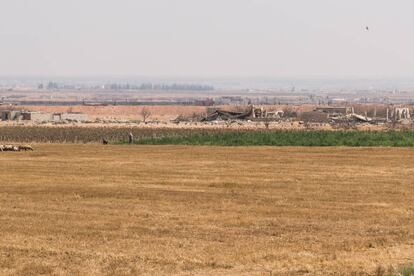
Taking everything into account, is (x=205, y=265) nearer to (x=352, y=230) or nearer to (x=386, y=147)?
(x=352, y=230)

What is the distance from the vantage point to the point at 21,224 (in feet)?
80.0

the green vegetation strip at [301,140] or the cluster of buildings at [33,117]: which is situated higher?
the green vegetation strip at [301,140]

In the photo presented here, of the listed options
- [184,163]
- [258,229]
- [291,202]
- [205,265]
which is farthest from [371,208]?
[184,163]

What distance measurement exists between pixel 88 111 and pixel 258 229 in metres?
163

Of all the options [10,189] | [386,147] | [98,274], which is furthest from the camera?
[386,147]

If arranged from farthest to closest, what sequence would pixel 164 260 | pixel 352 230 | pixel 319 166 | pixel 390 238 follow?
1. pixel 319 166
2. pixel 352 230
3. pixel 390 238
4. pixel 164 260

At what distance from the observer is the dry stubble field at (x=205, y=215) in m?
19.5

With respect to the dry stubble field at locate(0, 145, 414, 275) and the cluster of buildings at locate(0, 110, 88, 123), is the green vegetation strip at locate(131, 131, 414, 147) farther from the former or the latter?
the cluster of buildings at locate(0, 110, 88, 123)

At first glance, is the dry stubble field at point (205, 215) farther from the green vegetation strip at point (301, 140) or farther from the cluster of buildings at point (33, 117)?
the cluster of buildings at point (33, 117)

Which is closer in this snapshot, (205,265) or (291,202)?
(205,265)

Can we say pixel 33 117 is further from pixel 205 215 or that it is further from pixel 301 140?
pixel 205 215

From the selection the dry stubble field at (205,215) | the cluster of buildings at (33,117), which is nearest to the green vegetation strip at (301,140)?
the dry stubble field at (205,215)

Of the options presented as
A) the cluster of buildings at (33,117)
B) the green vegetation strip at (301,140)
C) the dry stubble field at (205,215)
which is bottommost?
the cluster of buildings at (33,117)

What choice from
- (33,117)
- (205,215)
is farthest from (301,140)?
(33,117)
